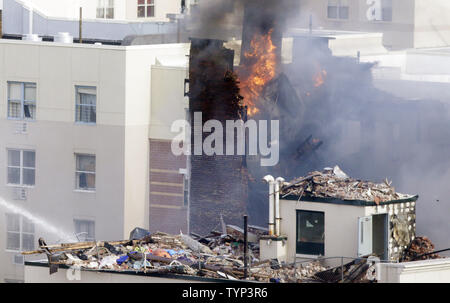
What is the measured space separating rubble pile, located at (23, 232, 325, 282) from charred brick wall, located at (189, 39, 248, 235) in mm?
7144

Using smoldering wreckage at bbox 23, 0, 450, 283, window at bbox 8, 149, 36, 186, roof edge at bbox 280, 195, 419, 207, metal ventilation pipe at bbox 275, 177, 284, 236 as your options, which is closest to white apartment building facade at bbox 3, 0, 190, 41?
window at bbox 8, 149, 36, 186

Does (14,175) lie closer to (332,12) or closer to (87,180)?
(87,180)

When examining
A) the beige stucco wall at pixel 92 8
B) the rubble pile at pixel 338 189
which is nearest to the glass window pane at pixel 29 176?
the beige stucco wall at pixel 92 8

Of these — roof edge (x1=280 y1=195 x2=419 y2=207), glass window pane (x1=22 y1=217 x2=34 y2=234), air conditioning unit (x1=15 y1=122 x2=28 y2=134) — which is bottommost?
glass window pane (x1=22 y1=217 x2=34 y2=234)

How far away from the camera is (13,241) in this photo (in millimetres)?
47531

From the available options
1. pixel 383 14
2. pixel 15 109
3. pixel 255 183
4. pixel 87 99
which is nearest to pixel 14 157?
pixel 15 109

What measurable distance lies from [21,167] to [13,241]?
2843 mm

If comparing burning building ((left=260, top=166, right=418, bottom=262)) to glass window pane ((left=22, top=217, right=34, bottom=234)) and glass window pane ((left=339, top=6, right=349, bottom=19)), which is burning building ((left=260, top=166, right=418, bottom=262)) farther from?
glass window pane ((left=339, top=6, right=349, bottom=19))

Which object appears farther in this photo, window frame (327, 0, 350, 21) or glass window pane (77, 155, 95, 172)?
window frame (327, 0, 350, 21)

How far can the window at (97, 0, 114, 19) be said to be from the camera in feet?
213

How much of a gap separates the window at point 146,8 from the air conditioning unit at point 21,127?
18706 millimetres

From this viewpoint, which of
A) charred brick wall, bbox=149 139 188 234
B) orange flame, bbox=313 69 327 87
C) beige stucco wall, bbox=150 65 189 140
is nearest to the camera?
orange flame, bbox=313 69 327 87
